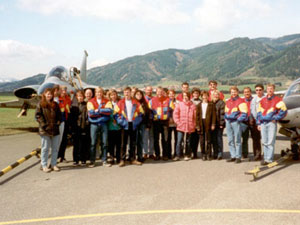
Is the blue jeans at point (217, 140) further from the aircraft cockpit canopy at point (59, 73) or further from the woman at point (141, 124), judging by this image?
the aircraft cockpit canopy at point (59, 73)

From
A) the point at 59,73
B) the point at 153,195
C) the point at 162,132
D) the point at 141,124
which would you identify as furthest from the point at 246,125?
the point at 59,73

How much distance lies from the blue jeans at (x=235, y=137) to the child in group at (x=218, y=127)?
24 cm

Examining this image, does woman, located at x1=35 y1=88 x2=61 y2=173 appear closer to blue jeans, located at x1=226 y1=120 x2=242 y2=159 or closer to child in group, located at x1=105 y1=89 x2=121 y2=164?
child in group, located at x1=105 y1=89 x2=121 y2=164

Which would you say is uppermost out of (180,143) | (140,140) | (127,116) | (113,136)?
(127,116)

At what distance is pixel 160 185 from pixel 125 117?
2.27 metres

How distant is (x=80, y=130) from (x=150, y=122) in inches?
72.9

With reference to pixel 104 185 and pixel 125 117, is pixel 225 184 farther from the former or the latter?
pixel 125 117

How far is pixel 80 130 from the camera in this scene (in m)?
7.17

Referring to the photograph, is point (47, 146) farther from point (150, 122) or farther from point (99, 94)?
point (150, 122)

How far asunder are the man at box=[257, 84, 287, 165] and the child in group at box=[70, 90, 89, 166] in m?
4.34

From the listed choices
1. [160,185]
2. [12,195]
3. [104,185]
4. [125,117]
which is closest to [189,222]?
[160,185]

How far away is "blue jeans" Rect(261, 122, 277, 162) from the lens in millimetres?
6711

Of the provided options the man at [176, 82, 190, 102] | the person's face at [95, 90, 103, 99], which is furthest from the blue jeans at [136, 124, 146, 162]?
the man at [176, 82, 190, 102]

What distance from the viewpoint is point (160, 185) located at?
17.9 ft
